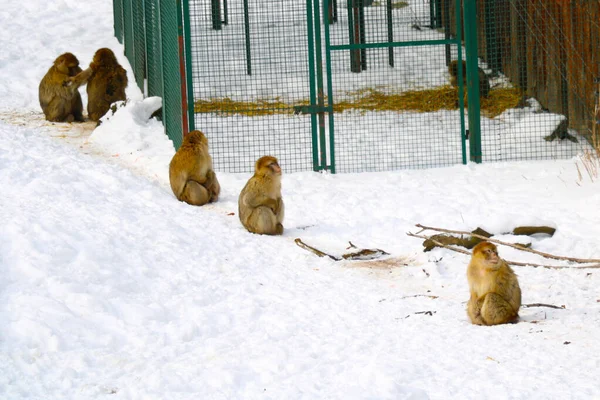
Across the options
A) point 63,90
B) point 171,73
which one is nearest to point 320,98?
point 171,73

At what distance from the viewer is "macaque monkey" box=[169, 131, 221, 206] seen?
38.2ft

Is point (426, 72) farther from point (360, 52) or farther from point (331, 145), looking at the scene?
point (331, 145)

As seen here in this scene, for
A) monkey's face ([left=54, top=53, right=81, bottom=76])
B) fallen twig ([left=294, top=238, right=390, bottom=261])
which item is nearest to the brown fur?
monkey's face ([left=54, top=53, right=81, bottom=76])

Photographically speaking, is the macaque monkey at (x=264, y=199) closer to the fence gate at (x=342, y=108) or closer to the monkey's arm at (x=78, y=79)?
the fence gate at (x=342, y=108)

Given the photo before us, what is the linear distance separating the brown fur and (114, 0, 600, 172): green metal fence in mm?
568

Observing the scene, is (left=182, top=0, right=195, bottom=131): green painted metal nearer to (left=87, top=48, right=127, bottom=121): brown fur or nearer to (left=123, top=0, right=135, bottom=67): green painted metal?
(left=87, top=48, right=127, bottom=121): brown fur

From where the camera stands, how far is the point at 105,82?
15664 mm

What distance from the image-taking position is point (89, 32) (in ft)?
68.2

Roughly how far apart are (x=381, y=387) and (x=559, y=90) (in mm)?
10508

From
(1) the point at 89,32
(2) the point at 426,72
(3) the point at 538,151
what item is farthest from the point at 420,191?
(1) the point at 89,32

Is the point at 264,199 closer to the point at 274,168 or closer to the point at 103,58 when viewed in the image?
the point at 274,168

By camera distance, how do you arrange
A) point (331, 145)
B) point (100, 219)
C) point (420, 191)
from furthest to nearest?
point (331, 145) < point (420, 191) < point (100, 219)

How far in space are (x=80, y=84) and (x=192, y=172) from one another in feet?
16.1

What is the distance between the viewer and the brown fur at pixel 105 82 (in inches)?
618
